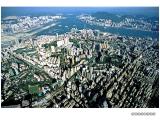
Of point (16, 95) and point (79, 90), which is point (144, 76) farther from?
point (16, 95)

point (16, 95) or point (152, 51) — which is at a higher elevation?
point (152, 51)

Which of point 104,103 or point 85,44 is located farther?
point 85,44

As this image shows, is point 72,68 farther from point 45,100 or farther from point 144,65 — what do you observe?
point 144,65

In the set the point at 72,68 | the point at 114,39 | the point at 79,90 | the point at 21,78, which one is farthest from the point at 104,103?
the point at 21,78

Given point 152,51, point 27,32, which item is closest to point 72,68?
point 27,32
